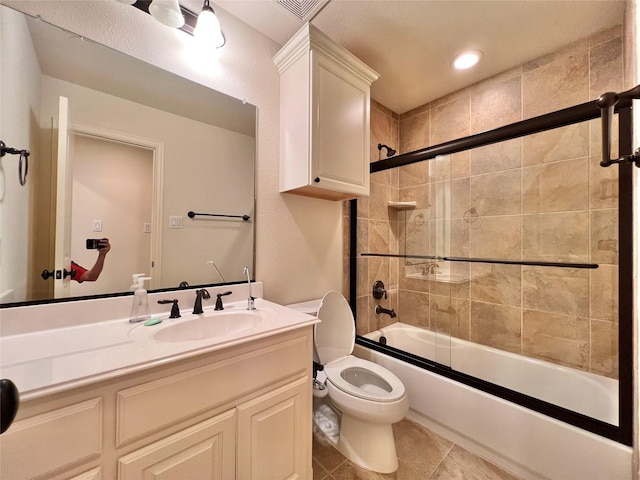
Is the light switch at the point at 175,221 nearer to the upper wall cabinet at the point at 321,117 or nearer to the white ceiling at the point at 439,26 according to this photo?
the upper wall cabinet at the point at 321,117

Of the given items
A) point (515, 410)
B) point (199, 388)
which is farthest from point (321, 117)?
point (515, 410)

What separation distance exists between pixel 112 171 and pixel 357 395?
1.56 meters

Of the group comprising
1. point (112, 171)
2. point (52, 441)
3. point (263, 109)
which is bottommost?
point (52, 441)

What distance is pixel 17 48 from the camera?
0.89 meters

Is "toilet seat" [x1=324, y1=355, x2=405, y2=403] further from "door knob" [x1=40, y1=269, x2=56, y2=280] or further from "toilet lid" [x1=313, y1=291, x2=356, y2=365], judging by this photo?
"door knob" [x1=40, y1=269, x2=56, y2=280]

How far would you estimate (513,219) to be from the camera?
1838 mm

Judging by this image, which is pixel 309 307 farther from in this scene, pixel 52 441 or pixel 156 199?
pixel 52 441

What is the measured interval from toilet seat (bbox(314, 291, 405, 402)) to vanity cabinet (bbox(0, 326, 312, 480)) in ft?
1.51

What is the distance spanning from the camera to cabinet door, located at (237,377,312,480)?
88 cm

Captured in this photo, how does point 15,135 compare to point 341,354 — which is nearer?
point 15,135

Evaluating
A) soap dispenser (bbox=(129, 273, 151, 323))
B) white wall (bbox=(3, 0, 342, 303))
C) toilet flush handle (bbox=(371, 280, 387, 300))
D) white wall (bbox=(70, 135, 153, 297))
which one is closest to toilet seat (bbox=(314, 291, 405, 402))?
white wall (bbox=(3, 0, 342, 303))

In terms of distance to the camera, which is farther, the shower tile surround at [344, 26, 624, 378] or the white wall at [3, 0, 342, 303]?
the shower tile surround at [344, 26, 624, 378]

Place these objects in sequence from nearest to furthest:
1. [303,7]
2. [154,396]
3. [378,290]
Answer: [154,396] → [303,7] → [378,290]

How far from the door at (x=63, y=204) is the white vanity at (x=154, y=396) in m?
0.11
